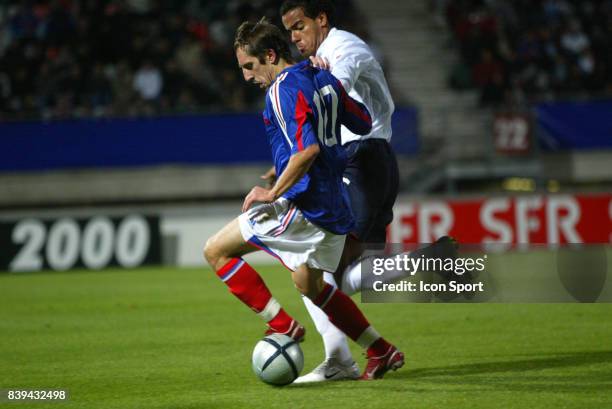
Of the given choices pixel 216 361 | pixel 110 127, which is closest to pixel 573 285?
pixel 216 361

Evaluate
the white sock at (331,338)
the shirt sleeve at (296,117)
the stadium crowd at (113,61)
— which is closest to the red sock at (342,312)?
the white sock at (331,338)

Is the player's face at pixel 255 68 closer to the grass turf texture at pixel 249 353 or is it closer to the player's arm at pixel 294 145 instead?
the player's arm at pixel 294 145

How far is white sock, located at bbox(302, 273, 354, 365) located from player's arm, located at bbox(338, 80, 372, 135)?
970 millimetres

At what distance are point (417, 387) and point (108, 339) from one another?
3.38m

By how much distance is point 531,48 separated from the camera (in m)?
19.2

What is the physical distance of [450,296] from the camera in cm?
648

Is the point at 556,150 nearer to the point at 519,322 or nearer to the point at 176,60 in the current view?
the point at 176,60

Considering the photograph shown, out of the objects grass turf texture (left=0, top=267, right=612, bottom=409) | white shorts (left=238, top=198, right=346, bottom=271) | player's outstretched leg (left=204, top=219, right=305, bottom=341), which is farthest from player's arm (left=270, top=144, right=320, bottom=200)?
grass turf texture (left=0, top=267, right=612, bottom=409)

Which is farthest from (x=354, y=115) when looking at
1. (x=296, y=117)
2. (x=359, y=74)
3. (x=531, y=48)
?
(x=531, y=48)

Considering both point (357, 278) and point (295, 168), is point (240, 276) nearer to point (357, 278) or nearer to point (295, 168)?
point (295, 168)

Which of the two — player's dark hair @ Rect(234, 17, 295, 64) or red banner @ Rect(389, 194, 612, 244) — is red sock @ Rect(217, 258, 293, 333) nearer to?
player's dark hair @ Rect(234, 17, 295, 64)

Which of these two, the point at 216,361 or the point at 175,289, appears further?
the point at 175,289

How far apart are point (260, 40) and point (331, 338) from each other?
1791 mm

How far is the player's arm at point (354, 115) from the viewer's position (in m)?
5.97
